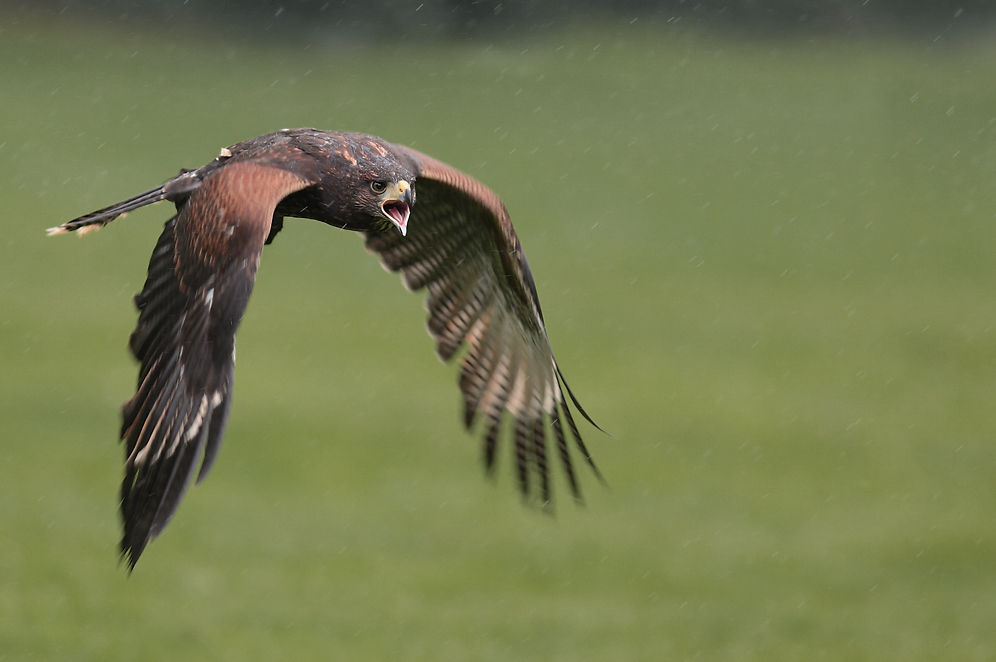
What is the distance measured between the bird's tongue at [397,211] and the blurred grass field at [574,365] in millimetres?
6213

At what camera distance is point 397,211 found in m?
4.45

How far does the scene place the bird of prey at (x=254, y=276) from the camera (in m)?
3.70

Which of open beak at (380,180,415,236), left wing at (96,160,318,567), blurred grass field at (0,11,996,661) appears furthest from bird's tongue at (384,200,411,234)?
blurred grass field at (0,11,996,661)

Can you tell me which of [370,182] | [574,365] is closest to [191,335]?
[370,182]

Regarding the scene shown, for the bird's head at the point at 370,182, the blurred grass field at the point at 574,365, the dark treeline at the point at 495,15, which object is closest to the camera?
the bird's head at the point at 370,182

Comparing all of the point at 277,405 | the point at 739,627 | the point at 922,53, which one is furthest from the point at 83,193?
the point at 922,53

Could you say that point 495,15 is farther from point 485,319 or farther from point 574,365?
point 485,319

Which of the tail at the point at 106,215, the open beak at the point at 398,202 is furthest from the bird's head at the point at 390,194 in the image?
the tail at the point at 106,215

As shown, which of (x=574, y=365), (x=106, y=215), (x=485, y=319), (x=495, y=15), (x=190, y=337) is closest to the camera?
(x=190, y=337)

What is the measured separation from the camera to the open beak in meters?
4.39

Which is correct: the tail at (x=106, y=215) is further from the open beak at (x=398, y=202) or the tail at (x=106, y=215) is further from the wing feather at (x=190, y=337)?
the open beak at (x=398, y=202)

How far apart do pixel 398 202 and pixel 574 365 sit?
499 inches

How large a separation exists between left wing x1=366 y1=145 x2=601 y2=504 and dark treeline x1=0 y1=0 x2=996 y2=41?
76.1 feet

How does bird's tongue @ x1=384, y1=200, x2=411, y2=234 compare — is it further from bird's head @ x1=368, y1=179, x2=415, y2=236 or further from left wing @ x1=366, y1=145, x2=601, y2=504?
left wing @ x1=366, y1=145, x2=601, y2=504
